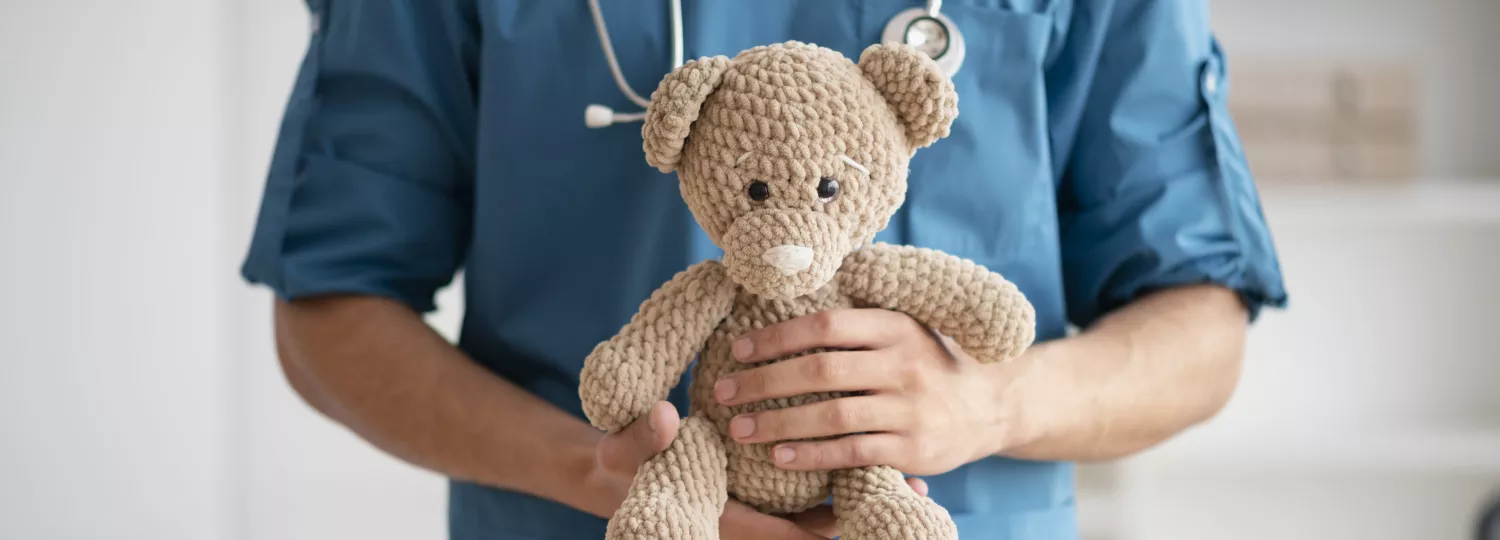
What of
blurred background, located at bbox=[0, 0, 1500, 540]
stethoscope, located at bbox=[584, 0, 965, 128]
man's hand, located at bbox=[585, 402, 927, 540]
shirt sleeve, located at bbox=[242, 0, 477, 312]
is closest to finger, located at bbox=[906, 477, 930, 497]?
man's hand, located at bbox=[585, 402, 927, 540]

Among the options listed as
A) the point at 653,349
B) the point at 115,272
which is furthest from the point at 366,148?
the point at 115,272

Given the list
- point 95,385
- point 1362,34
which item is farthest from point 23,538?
point 1362,34

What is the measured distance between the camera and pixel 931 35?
0.65 meters

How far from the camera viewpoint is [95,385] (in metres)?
1.16

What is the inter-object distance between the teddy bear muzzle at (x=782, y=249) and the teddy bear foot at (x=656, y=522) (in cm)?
10

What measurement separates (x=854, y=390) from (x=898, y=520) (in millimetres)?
82

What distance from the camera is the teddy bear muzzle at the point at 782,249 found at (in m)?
0.46

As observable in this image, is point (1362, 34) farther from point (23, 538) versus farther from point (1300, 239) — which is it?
point (23, 538)

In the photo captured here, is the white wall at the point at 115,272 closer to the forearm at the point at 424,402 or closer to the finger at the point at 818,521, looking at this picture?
the forearm at the point at 424,402

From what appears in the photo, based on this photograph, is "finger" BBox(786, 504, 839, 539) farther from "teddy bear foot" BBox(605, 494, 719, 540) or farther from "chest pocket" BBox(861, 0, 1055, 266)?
"chest pocket" BBox(861, 0, 1055, 266)

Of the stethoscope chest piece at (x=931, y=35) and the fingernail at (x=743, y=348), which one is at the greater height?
the stethoscope chest piece at (x=931, y=35)

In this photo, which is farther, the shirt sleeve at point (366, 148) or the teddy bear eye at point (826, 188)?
the shirt sleeve at point (366, 148)

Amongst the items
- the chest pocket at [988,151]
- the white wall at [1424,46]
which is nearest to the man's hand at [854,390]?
the chest pocket at [988,151]

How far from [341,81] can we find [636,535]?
449 mm
